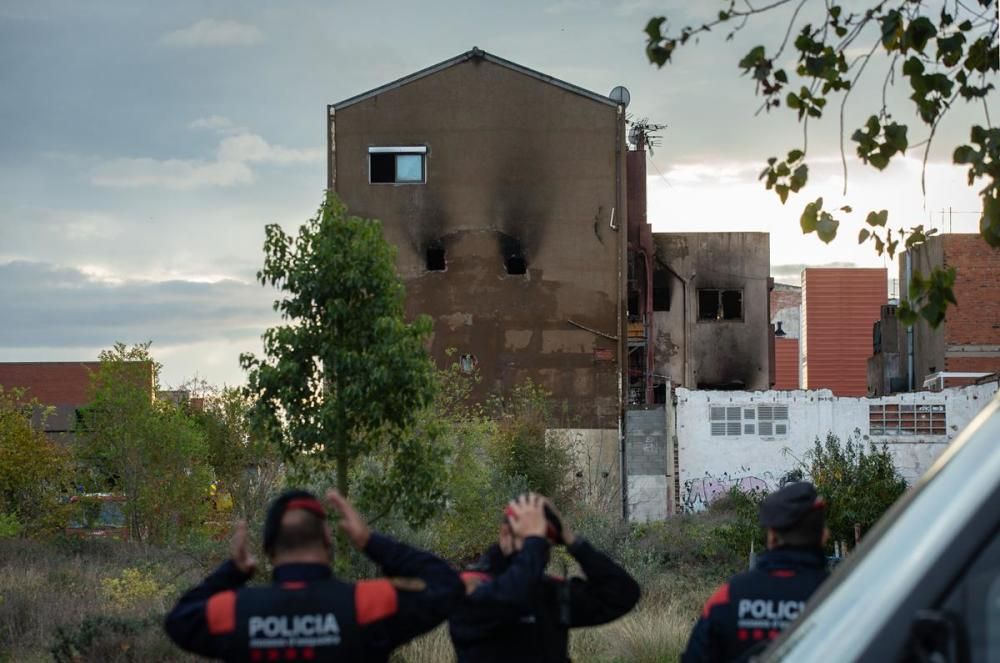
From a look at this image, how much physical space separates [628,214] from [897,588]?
43840 mm

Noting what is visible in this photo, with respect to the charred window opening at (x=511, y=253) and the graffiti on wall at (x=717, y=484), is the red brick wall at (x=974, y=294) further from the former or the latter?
the charred window opening at (x=511, y=253)

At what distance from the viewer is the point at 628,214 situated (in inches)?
1804

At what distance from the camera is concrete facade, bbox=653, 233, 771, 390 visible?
160ft

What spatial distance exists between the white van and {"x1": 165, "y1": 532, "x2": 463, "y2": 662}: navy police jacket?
2375 mm

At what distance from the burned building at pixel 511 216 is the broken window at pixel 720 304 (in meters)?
8.61

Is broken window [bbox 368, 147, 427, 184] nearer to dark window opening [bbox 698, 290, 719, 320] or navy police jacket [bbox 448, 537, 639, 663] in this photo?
dark window opening [bbox 698, 290, 719, 320]

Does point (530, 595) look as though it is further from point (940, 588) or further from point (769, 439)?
point (769, 439)

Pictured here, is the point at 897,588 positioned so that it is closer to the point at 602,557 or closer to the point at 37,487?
the point at 602,557

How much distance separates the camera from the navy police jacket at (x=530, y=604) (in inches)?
201

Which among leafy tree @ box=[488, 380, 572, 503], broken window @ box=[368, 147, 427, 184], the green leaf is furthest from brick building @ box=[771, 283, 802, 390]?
the green leaf

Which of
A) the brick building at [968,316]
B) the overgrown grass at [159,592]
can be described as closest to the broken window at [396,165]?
the overgrown grass at [159,592]

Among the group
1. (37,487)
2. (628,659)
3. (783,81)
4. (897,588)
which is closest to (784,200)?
(783,81)

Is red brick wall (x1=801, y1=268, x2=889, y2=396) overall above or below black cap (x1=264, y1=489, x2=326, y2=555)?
above

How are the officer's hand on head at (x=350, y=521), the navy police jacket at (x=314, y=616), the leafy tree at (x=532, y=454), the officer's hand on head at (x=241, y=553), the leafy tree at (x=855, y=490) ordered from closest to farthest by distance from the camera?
the navy police jacket at (x=314, y=616)
the officer's hand on head at (x=350, y=521)
the officer's hand on head at (x=241, y=553)
the leafy tree at (x=855, y=490)
the leafy tree at (x=532, y=454)
